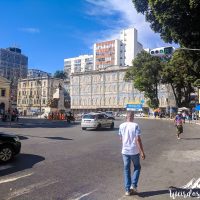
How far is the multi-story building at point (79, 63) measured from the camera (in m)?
150

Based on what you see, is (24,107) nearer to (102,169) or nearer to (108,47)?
(108,47)

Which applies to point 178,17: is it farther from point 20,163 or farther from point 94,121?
point 20,163

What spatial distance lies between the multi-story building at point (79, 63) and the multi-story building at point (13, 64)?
21.1 meters

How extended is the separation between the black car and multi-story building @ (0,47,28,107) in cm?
13171

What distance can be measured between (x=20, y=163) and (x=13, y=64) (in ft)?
479

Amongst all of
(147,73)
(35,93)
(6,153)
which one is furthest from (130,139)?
(35,93)

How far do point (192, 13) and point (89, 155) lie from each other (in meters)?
15.7

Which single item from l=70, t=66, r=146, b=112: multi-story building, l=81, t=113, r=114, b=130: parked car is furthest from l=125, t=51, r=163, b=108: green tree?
l=81, t=113, r=114, b=130: parked car

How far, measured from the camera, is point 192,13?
23.5m

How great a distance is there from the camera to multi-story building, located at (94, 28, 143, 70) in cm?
13300

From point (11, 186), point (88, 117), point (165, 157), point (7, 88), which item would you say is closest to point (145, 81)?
point (7, 88)

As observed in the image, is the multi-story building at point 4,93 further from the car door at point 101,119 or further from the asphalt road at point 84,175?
the asphalt road at point 84,175

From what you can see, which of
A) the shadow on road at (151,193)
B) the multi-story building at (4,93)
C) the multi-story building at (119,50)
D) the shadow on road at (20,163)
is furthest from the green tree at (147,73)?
the shadow on road at (151,193)

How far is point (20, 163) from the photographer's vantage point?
10.4m
